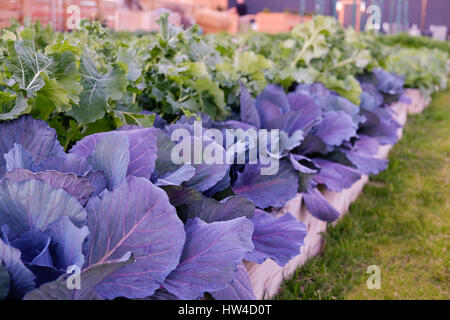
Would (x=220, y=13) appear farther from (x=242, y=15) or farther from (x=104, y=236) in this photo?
(x=104, y=236)

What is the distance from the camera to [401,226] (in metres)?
2.27

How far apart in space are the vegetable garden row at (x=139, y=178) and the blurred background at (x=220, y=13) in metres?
0.58

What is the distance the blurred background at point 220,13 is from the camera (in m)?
4.91

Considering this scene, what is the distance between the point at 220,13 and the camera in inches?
564

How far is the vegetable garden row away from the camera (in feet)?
2.47

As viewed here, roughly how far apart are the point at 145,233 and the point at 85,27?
103 centimetres

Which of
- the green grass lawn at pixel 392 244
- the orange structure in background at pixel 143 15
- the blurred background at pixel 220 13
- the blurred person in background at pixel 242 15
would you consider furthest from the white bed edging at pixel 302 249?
the blurred person in background at pixel 242 15

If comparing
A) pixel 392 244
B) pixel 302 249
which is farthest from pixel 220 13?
pixel 302 249

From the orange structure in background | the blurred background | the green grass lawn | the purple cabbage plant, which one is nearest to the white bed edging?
the green grass lawn

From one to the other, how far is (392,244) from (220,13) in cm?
1318

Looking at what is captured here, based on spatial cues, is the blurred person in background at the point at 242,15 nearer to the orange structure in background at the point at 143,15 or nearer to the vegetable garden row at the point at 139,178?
the orange structure in background at the point at 143,15

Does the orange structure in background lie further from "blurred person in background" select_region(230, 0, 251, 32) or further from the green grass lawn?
the green grass lawn
